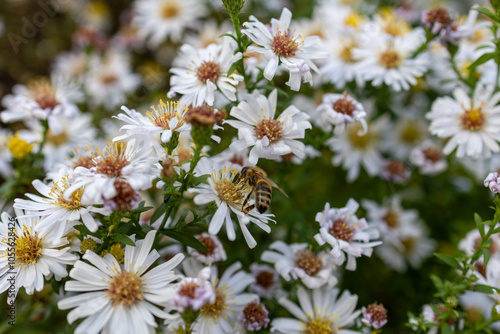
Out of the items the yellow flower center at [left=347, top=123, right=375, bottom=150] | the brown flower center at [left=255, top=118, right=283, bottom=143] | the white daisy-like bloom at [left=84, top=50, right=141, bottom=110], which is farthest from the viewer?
the white daisy-like bloom at [left=84, top=50, right=141, bottom=110]

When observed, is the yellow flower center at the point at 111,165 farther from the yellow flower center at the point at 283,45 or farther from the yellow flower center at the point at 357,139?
the yellow flower center at the point at 357,139

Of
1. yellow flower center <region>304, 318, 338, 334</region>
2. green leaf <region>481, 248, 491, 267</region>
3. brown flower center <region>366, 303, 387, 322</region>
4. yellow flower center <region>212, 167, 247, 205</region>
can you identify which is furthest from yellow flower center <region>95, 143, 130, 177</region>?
green leaf <region>481, 248, 491, 267</region>

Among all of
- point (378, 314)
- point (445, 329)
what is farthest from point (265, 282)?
point (445, 329)

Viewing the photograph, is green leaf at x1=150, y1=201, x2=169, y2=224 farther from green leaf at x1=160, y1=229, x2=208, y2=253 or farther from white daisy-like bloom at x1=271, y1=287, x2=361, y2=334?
white daisy-like bloom at x1=271, y1=287, x2=361, y2=334

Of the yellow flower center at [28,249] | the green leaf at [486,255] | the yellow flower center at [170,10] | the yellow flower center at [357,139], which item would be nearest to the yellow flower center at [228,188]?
the yellow flower center at [28,249]

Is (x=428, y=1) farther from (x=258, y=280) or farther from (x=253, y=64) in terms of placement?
(x=258, y=280)

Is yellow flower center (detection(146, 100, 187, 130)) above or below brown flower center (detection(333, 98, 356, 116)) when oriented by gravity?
below

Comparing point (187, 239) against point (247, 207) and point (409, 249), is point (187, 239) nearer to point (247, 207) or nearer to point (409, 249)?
point (247, 207)
